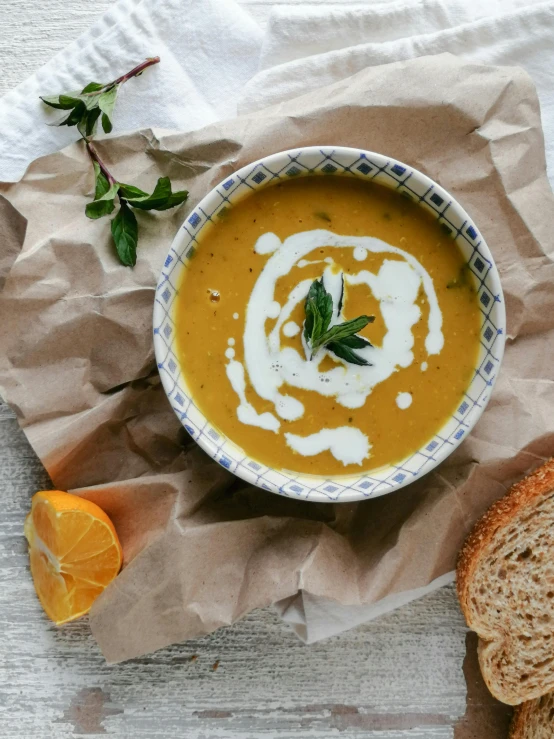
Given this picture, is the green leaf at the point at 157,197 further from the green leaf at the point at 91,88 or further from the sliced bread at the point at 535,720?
the sliced bread at the point at 535,720

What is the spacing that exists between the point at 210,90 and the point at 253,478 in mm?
1220

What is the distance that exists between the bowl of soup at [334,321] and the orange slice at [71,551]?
447mm

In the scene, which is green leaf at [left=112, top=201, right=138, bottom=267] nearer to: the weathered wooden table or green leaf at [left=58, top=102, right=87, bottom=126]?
Answer: green leaf at [left=58, top=102, right=87, bottom=126]

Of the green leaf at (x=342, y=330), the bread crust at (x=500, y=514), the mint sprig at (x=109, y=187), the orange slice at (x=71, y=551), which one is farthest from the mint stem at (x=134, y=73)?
the bread crust at (x=500, y=514)

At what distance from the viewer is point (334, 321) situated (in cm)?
193

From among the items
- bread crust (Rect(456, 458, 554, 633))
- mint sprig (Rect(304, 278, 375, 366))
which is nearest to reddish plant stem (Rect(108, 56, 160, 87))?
mint sprig (Rect(304, 278, 375, 366))

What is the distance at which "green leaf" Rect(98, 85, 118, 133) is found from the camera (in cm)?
215

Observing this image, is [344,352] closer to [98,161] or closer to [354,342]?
[354,342]

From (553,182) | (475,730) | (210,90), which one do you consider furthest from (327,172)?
(475,730)

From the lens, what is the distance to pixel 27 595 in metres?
2.37

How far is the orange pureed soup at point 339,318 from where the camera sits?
1.97 m

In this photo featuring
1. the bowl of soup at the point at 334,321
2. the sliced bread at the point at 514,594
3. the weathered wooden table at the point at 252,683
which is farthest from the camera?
the weathered wooden table at the point at 252,683

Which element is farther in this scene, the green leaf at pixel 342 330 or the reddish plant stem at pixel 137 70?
the reddish plant stem at pixel 137 70

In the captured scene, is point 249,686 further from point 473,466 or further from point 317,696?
point 473,466
